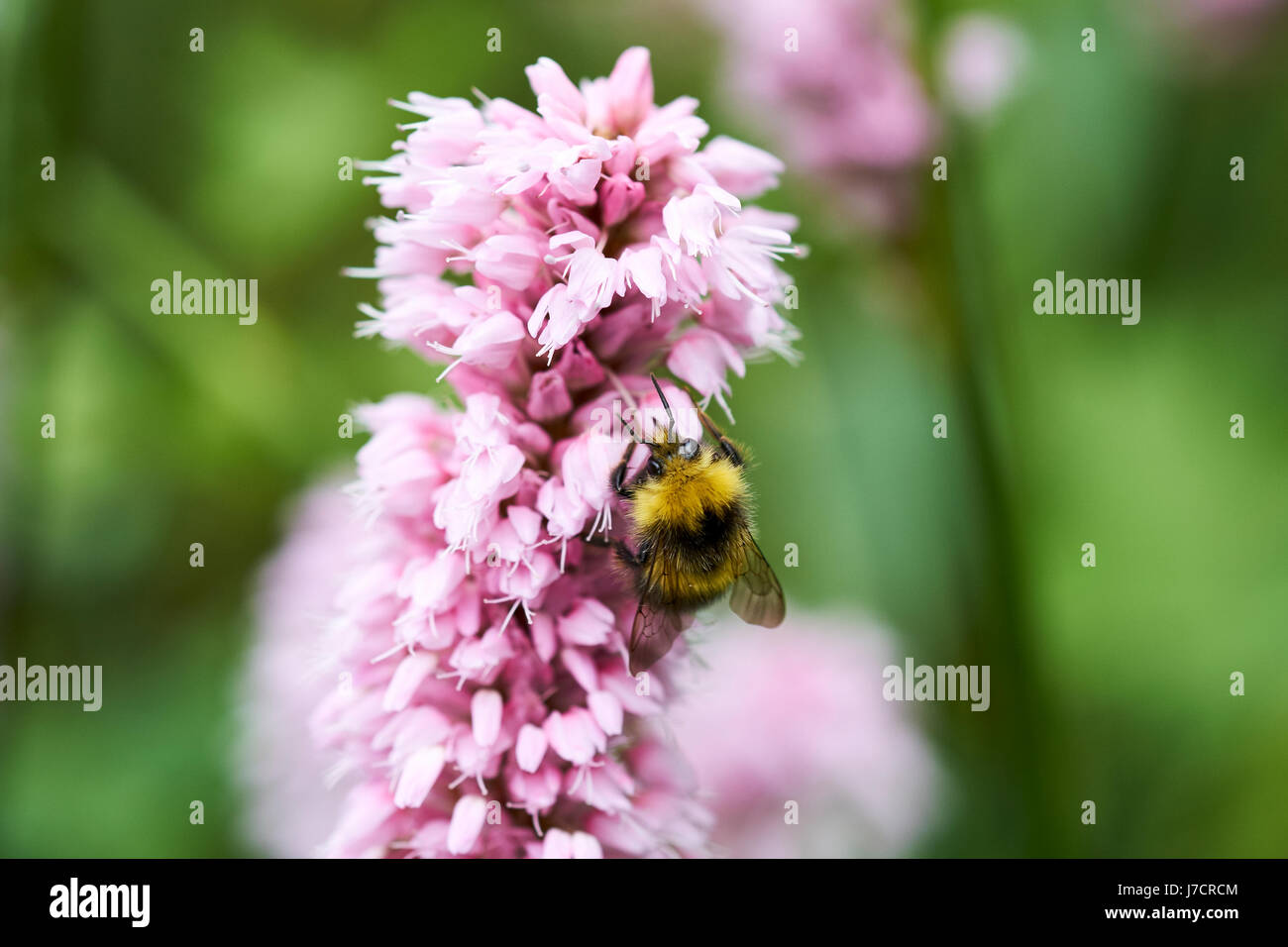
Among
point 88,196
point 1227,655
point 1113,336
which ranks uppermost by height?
point 88,196

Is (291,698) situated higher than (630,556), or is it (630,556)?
(630,556)

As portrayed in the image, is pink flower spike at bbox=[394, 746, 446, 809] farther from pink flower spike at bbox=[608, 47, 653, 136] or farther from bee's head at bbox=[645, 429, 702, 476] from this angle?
pink flower spike at bbox=[608, 47, 653, 136]

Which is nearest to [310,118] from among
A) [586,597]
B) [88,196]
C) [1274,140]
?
[88,196]

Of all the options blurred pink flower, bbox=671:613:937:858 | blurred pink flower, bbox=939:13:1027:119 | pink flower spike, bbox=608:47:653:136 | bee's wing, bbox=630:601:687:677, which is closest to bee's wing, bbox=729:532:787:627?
bee's wing, bbox=630:601:687:677

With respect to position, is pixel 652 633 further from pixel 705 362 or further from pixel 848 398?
pixel 848 398

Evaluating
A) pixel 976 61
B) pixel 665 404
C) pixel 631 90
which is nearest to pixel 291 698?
pixel 665 404

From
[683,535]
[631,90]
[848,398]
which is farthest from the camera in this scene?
[848,398]

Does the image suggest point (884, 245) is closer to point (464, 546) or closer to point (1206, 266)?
point (1206, 266)
